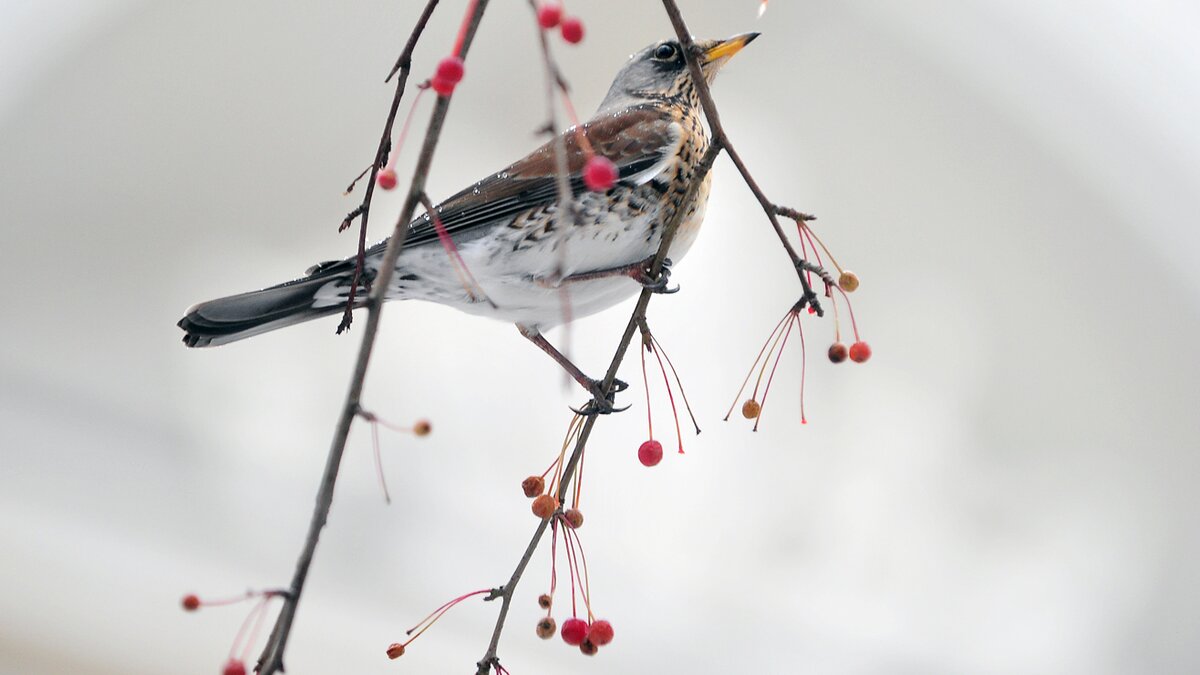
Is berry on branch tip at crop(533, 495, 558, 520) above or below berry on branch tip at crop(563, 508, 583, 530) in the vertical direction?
below

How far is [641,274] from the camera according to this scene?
1.05 m

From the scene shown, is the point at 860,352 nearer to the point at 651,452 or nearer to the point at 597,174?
the point at 651,452

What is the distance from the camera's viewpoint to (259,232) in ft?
7.42

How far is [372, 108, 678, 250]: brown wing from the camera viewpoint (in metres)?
1.13

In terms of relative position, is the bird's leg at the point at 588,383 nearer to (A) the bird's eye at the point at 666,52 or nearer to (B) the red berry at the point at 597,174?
(B) the red berry at the point at 597,174

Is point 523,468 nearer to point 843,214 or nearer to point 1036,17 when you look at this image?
point 843,214

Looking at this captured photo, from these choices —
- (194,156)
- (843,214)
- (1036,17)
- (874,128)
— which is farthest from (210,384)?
(1036,17)

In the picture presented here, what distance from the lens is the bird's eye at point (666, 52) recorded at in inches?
52.8

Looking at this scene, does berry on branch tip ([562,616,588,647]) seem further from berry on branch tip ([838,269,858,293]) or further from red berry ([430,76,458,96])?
red berry ([430,76,458,96])

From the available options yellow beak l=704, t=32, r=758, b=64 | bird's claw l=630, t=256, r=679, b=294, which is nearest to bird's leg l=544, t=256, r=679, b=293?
bird's claw l=630, t=256, r=679, b=294

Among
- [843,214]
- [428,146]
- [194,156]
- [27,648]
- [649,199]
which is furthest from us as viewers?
[843,214]

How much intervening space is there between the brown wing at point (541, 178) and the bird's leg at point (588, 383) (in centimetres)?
Answer: 18

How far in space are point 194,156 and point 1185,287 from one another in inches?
89.3

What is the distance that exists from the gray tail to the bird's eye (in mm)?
538
